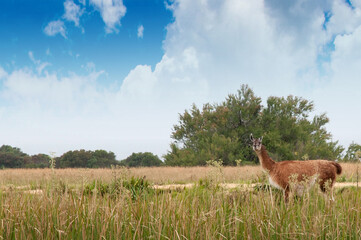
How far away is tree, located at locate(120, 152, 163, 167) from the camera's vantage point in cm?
4862

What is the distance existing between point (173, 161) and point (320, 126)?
19.6m

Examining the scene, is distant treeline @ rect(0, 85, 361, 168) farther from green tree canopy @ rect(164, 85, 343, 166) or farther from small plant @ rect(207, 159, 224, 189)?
small plant @ rect(207, 159, 224, 189)

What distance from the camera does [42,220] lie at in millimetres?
3348

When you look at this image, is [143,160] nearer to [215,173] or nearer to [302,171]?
[302,171]

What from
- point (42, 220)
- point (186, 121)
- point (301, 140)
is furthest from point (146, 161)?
point (42, 220)

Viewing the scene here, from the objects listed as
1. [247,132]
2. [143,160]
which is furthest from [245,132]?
[143,160]

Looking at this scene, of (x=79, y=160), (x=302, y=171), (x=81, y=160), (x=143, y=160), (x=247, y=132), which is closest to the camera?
(x=302, y=171)

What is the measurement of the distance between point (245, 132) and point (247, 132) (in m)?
0.21

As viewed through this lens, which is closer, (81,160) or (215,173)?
(215,173)

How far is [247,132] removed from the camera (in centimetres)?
3466

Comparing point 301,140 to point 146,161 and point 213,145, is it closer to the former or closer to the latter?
point 213,145

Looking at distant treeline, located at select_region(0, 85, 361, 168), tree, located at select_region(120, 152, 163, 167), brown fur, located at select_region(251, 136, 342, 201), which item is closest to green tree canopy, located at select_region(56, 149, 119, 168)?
tree, located at select_region(120, 152, 163, 167)

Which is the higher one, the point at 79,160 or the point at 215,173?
the point at 215,173

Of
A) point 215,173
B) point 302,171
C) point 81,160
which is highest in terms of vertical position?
point 215,173
